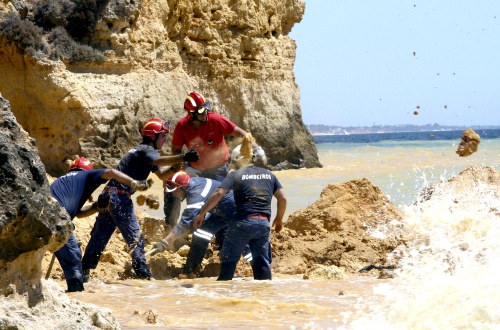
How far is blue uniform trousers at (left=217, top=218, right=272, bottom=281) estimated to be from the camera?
7941 millimetres

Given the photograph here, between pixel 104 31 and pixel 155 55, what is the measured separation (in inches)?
59.8

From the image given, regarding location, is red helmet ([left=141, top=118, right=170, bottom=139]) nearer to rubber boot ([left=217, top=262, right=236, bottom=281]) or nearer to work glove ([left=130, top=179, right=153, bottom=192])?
work glove ([left=130, top=179, right=153, bottom=192])

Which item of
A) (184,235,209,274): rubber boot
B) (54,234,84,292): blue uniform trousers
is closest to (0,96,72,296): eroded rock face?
(54,234,84,292): blue uniform trousers

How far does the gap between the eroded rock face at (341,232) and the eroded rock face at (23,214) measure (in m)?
5.36

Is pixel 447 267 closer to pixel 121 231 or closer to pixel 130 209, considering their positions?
pixel 130 209

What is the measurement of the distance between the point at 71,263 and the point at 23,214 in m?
3.39

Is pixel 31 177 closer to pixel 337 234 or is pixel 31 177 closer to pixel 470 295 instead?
pixel 470 295

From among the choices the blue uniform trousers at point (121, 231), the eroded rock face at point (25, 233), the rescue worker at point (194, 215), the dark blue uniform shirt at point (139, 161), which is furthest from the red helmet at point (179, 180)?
the eroded rock face at point (25, 233)

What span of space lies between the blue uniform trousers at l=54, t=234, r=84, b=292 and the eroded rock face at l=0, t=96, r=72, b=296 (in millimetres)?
3031

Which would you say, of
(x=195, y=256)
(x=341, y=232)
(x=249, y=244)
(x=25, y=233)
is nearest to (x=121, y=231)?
(x=195, y=256)

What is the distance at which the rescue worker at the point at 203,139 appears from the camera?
9.67 m

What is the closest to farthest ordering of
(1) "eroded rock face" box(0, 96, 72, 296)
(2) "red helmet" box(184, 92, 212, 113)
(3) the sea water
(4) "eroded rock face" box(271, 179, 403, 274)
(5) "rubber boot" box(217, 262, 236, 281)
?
(1) "eroded rock face" box(0, 96, 72, 296), (3) the sea water, (5) "rubber boot" box(217, 262, 236, 281), (4) "eroded rock face" box(271, 179, 403, 274), (2) "red helmet" box(184, 92, 212, 113)

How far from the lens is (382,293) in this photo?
7.10 metres

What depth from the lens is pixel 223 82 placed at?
2147 centimetres
